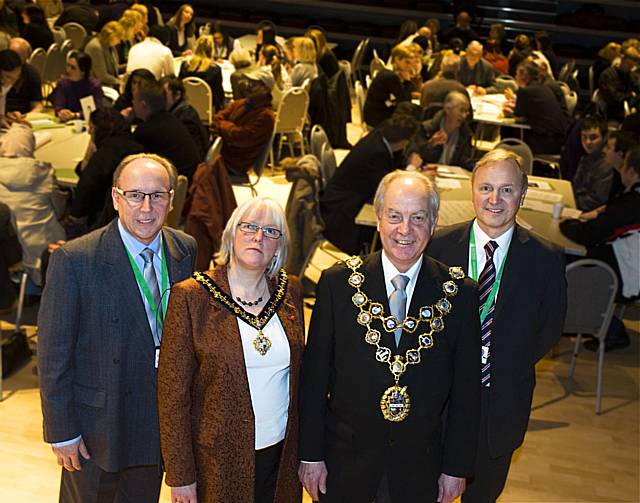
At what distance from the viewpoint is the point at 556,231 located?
502 cm

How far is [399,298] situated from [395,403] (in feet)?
0.97

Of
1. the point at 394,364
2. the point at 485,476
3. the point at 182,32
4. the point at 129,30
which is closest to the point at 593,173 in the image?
the point at 485,476

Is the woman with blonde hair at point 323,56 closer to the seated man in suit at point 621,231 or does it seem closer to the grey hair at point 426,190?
the seated man in suit at point 621,231

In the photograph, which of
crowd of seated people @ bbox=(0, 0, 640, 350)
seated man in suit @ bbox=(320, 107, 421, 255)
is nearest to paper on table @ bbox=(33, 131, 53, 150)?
crowd of seated people @ bbox=(0, 0, 640, 350)

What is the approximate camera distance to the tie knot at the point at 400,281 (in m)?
2.36

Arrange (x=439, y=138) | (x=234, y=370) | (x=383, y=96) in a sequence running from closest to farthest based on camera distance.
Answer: (x=234, y=370), (x=439, y=138), (x=383, y=96)

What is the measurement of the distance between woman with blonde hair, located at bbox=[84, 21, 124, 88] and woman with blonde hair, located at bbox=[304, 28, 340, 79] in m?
2.36

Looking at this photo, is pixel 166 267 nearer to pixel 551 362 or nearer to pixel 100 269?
pixel 100 269

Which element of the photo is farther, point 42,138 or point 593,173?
point 593,173

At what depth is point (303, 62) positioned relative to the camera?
9539mm

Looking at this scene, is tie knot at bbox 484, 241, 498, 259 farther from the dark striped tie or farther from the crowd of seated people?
the crowd of seated people

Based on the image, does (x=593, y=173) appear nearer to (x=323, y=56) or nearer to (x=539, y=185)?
(x=539, y=185)

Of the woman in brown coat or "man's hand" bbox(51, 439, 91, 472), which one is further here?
"man's hand" bbox(51, 439, 91, 472)

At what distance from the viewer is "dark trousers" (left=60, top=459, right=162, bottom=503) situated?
2.65 meters
